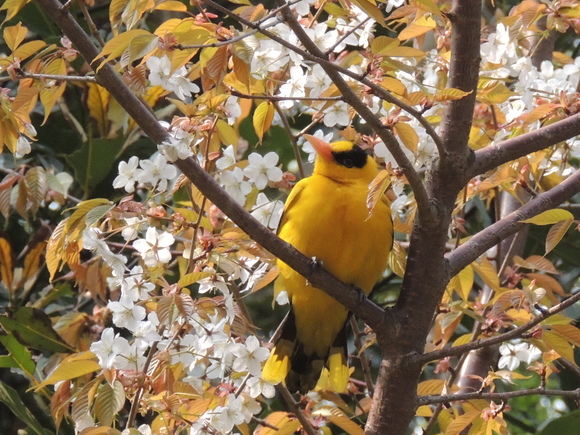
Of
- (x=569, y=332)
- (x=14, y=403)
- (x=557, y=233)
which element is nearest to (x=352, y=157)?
(x=557, y=233)

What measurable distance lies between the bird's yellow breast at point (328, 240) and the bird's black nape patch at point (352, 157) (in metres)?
0.11

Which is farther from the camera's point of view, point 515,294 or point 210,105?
point 515,294

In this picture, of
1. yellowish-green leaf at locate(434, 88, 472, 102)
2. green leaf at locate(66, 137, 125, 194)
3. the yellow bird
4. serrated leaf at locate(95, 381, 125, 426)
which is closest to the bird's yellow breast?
the yellow bird

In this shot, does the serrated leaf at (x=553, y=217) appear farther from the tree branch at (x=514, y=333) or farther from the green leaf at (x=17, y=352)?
the green leaf at (x=17, y=352)

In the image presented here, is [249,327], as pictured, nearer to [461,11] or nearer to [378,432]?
[378,432]

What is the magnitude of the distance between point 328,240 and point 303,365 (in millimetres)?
370

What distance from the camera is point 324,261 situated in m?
2.31

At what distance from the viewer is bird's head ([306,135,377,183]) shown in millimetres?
2465

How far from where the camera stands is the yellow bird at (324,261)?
2.27m

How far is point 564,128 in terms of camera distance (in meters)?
1.79

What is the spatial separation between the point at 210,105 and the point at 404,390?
0.75 meters

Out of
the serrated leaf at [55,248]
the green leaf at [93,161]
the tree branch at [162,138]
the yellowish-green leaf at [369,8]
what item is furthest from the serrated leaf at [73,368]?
the green leaf at [93,161]

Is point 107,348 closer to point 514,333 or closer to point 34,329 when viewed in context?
point 514,333

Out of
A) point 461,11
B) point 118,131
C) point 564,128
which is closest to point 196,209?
point 461,11
